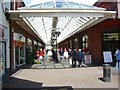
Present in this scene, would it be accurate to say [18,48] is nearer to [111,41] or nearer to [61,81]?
[111,41]

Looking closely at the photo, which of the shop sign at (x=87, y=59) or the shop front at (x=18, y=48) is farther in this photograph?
the shop sign at (x=87, y=59)

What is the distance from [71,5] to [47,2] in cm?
205

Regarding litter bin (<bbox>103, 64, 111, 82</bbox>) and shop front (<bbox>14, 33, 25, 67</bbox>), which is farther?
shop front (<bbox>14, 33, 25, 67</bbox>)

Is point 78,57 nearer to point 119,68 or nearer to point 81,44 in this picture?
point 119,68

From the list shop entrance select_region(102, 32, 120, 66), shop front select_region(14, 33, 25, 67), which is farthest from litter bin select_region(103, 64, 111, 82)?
shop entrance select_region(102, 32, 120, 66)

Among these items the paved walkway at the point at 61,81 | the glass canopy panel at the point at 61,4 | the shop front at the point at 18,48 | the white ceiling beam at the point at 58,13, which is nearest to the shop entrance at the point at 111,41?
the shop front at the point at 18,48

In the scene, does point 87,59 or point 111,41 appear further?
point 111,41

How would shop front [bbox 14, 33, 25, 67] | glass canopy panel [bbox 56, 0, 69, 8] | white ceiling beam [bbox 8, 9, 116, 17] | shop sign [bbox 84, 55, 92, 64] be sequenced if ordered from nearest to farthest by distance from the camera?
white ceiling beam [bbox 8, 9, 116, 17], glass canopy panel [bbox 56, 0, 69, 8], shop front [bbox 14, 33, 25, 67], shop sign [bbox 84, 55, 92, 64]

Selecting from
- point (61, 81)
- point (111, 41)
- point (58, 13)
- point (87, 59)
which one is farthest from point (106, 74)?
point (111, 41)

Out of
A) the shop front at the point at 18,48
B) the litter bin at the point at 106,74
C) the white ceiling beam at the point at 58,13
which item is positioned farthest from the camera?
the shop front at the point at 18,48

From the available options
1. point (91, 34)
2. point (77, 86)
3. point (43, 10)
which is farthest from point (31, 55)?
point (77, 86)

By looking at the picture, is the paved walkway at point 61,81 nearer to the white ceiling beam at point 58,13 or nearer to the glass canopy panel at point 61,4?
the white ceiling beam at point 58,13

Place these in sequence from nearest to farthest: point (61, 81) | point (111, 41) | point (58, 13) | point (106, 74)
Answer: point (106, 74)
point (61, 81)
point (58, 13)
point (111, 41)

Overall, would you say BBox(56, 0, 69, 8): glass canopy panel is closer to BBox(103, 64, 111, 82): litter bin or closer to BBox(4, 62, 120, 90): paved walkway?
BBox(4, 62, 120, 90): paved walkway
